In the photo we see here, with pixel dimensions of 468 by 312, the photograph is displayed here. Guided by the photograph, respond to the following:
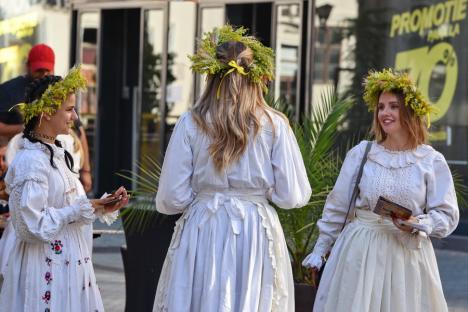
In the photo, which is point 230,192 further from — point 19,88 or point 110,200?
point 19,88

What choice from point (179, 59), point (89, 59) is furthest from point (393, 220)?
point (89, 59)

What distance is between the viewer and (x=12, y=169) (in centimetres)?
550

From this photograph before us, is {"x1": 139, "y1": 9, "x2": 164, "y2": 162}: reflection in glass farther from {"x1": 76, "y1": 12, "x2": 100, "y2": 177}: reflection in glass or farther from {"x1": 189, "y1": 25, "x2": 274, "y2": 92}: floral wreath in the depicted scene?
{"x1": 189, "y1": 25, "x2": 274, "y2": 92}: floral wreath

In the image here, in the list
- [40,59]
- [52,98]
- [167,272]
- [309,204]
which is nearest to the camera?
[167,272]

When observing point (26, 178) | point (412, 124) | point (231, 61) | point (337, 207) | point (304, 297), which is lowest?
point (304, 297)

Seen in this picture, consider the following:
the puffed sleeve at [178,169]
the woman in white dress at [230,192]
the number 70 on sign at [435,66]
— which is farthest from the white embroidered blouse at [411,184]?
the number 70 on sign at [435,66]

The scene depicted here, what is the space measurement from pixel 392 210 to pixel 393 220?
0.24ft

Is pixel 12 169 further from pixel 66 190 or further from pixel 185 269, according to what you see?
pixel 185 269

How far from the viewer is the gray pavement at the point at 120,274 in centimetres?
918

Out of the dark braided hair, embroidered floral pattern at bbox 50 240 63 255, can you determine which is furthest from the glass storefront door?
embroidered floral pattern at bbox 50 240 63 255

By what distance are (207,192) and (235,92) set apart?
51 cm

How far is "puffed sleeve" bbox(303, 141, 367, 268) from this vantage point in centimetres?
571

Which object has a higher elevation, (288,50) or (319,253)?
(288,50)

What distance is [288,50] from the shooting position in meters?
15.1
